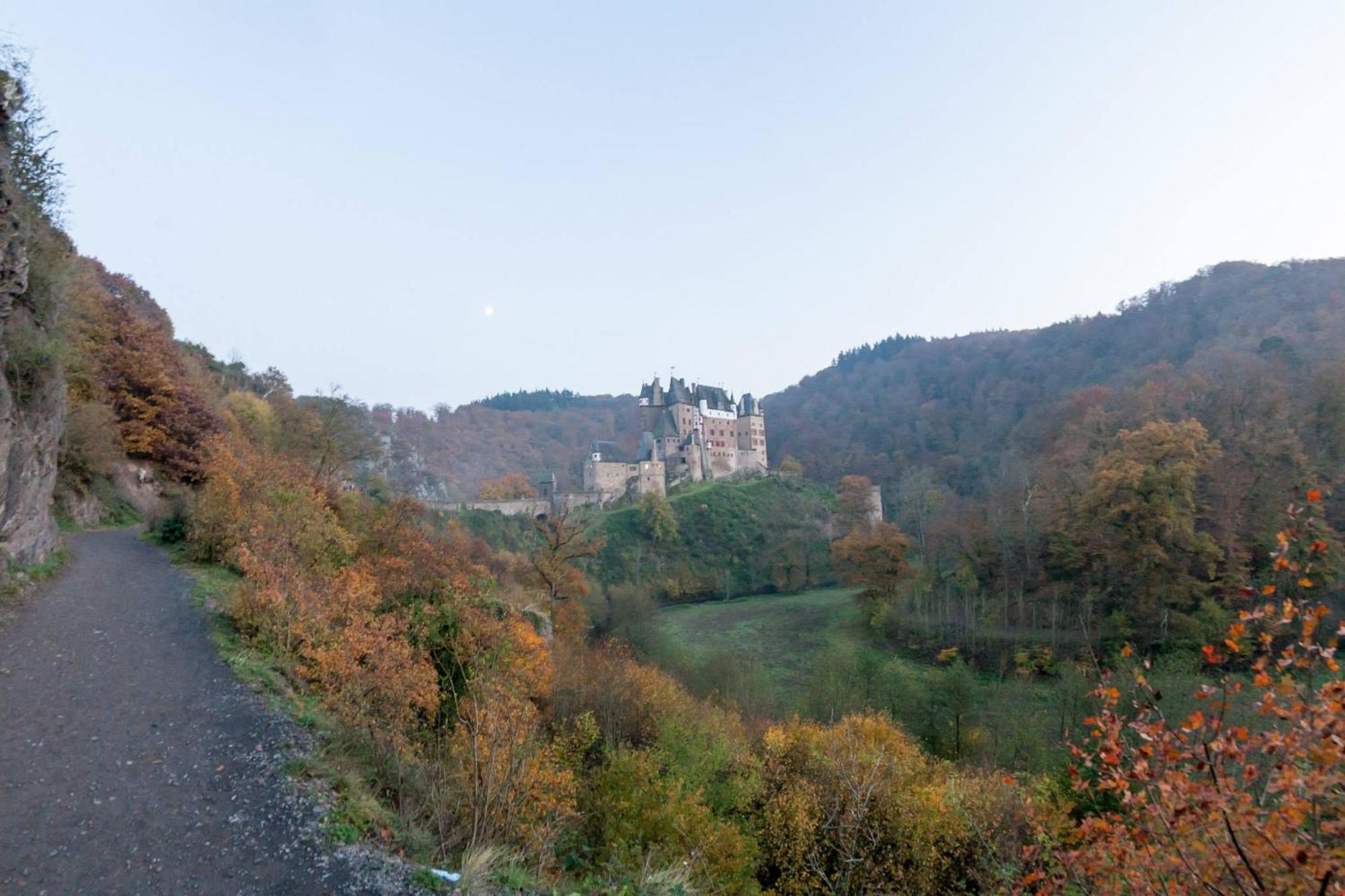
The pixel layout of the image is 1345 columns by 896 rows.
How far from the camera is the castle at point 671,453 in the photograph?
62875mm

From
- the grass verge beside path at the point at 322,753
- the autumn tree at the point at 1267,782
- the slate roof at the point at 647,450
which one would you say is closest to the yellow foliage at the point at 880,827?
the autumn tree at the point at 1267,782

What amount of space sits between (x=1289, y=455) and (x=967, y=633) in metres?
16.0

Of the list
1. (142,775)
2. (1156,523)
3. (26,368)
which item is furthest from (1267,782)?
(1156,523)

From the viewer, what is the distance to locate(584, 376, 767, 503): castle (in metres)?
66.0

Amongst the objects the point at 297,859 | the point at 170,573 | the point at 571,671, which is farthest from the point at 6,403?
the point at 571,671

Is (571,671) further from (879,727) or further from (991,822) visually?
(991,822)

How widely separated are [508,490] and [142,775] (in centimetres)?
6058

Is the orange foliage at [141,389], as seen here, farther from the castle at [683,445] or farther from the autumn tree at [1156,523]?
the castle at [683,445]

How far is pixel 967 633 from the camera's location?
33406 mm

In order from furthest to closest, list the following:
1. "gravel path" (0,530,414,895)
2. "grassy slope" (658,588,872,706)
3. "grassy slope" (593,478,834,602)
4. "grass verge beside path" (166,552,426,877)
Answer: "grassy slope" (593,478,834,602) < "grassy slope" (658,588,872,706) < "grass verge beside path" (166,552,426,877) < "gravel path" (0,530,414,895)

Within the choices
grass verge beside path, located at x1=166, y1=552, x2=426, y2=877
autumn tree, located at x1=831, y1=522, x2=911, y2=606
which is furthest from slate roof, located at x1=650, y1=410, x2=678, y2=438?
grass verge beside path, located at x1=166, y1=552, x2=426, y2=877

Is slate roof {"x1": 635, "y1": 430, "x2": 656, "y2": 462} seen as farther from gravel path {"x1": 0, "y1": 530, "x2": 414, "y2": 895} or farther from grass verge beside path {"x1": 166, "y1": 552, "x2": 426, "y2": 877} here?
gravel path {"x1": 0, "y1": 530, "x2": 414, "y2": 895}

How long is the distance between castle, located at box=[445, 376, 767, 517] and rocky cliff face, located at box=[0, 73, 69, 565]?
41101mm

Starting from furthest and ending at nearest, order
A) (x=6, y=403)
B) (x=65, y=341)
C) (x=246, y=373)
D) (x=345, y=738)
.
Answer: (x=246, y=373)
(x=65, y=341)
(x=6, y=403)
(x=345, y=738)
